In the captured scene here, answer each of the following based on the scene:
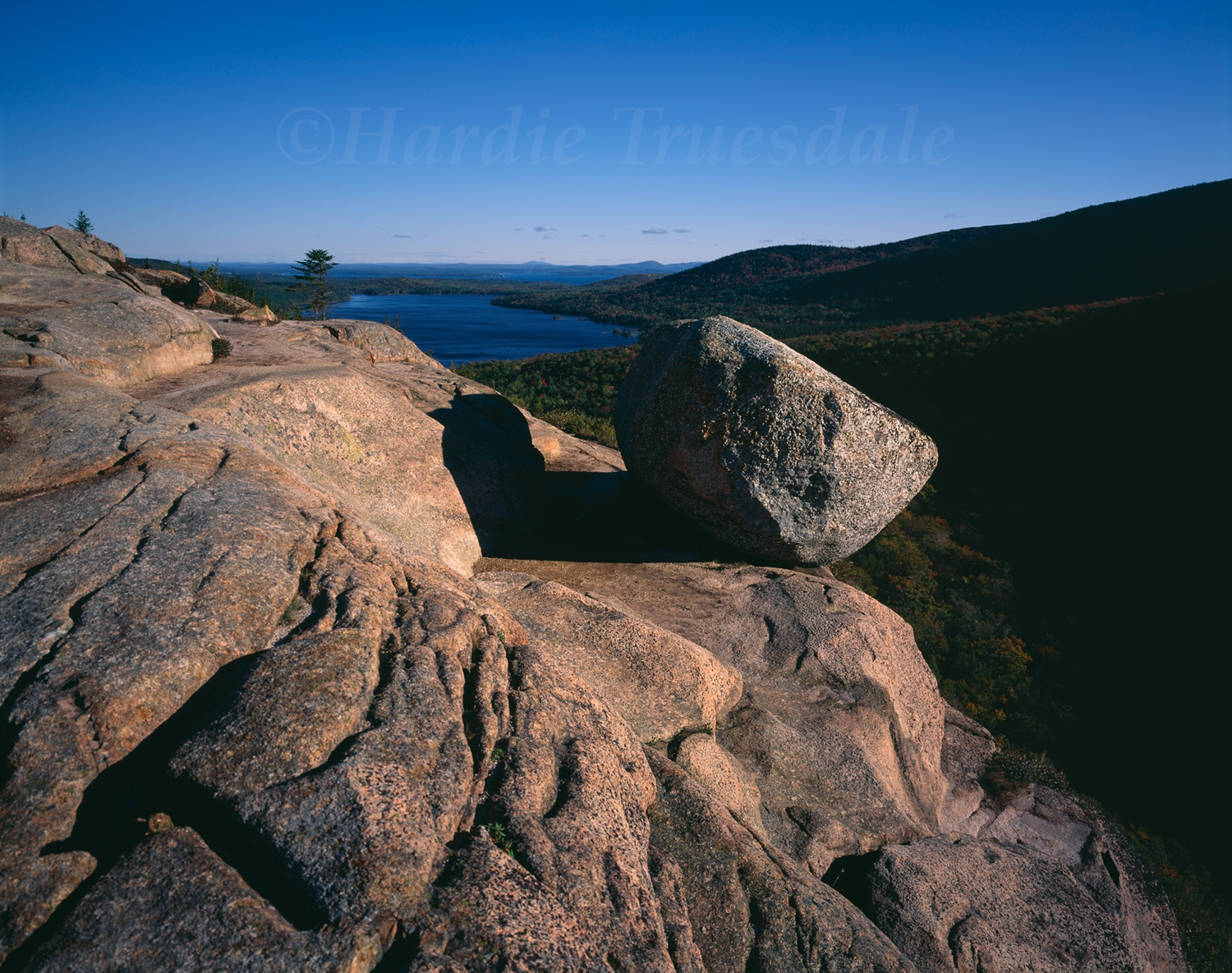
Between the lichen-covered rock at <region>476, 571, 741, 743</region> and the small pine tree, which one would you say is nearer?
the lichen-covered rock at <region>476, 571, 741, 743</region>

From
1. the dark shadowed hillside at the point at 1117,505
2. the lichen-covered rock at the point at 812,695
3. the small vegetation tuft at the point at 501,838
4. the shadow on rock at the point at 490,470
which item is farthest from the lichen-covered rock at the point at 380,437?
the dark shadowed hillside at the point at 1117,505

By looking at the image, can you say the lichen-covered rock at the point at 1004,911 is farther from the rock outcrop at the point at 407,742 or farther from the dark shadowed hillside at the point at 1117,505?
the dark shadowed hillside at the point at 1117,505

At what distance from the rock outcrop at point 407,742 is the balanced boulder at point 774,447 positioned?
1.08 m

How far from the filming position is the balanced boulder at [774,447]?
A: 8633 millimetres

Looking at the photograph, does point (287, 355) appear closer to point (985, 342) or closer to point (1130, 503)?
point (1130, 503)

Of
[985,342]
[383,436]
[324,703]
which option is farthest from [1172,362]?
[324,703]

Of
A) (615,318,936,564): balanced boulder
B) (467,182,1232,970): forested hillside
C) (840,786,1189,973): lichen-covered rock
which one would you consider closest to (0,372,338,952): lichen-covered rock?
(615,318,936,564): balanced boulder

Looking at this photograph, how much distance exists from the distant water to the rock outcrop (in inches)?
1774

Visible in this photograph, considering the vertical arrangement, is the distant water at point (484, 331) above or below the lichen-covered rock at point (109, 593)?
below

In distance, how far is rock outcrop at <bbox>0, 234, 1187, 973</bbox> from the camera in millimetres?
3080

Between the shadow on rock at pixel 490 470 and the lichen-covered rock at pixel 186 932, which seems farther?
the shadow on rock at pixel 490 470

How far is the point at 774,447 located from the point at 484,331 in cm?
10309

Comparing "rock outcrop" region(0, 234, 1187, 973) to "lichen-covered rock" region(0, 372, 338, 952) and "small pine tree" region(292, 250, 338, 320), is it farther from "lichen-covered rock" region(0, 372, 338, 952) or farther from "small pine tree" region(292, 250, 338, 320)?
"small pine tree" region(292, 250, 338, 320)

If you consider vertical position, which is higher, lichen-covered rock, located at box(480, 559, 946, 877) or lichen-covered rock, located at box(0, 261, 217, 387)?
lichen-covered rock, located at box(0, 261, 217, 387)
